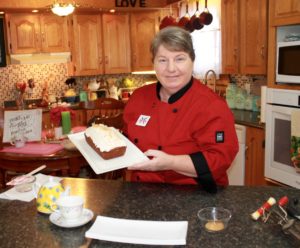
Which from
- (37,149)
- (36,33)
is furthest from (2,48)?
(37,149)

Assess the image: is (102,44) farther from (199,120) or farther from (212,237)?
(212,237)

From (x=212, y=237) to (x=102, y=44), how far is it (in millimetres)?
4433

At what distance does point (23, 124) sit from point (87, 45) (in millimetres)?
2770

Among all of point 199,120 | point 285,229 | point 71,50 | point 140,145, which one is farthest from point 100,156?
point 71,50

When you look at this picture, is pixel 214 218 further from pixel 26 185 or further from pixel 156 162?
pixel 26 185

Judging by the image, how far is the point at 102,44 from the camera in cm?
529

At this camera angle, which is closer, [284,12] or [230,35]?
[284,12]

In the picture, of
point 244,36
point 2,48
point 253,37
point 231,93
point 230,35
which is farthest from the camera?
point 2,48

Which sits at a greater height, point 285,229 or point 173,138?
point 173,138

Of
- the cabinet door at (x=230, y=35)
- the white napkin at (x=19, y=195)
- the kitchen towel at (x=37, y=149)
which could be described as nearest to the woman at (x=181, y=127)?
the white napkin at (x=19, y=195)

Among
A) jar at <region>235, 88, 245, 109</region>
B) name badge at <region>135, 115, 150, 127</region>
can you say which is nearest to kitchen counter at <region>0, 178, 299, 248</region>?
name badge at <region>135, 115, 150, 127</region>

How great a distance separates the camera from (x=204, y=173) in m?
1.55

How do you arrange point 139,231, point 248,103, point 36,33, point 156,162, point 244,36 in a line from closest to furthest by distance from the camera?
1. point 139,231
2. point 156,162
3. point 244,36
4. point 248,103
5. point 36,33

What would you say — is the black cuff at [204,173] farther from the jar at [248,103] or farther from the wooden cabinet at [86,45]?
the wooden cabinet at [86,45]
